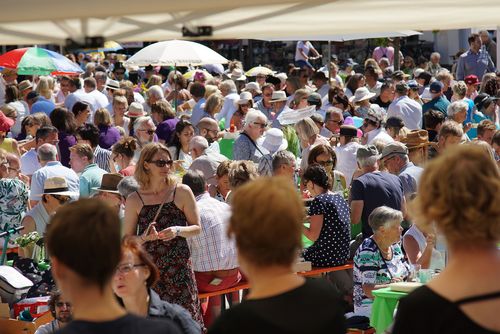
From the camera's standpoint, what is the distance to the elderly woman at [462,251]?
290 centimetres

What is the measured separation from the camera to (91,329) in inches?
114

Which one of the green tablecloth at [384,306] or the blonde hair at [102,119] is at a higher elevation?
the blonde hair at [102,119]

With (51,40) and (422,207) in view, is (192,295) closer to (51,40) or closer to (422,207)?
(51,40)

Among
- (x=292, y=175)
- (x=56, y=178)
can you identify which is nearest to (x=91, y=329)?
(x=56, y=178)

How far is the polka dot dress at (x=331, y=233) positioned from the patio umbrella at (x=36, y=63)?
6976 millimetres

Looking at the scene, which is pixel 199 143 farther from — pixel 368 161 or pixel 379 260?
pixel 379 260

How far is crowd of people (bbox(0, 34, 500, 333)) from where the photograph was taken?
2.94 metres

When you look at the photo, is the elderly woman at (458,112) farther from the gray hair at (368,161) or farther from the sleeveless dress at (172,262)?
the sleeveless dress at (172,262)

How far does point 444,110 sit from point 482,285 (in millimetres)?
11194

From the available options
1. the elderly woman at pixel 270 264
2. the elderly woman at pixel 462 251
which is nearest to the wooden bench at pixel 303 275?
the elderly woman at pixel 270 264

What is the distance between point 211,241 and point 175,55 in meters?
6.99

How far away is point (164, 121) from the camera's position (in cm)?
1223

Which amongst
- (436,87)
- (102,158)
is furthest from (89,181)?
(436,87)

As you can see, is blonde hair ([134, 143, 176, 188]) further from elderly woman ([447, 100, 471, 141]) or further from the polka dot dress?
elderly woman ([447, 100, 471, 141])
